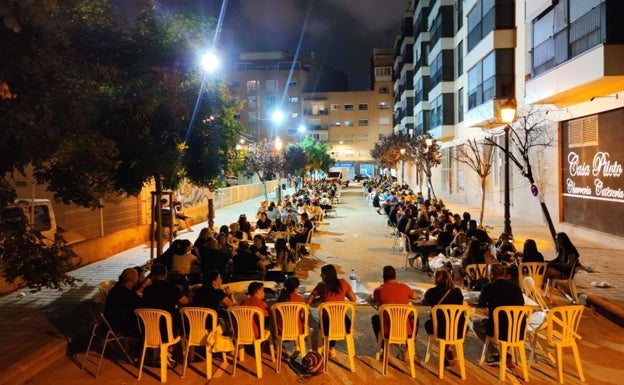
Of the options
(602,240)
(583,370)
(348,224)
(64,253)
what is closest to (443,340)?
(583,370)

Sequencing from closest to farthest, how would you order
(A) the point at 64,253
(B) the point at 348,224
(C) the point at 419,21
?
1. (A) the point at 64,253
2. (B) the point at 348,224
3. (C) the point at 419,21

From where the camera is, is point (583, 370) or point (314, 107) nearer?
point (583, 370)

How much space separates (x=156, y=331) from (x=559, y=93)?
14.2 metres

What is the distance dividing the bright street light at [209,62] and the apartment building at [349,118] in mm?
83079

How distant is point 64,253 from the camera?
5.57 meters

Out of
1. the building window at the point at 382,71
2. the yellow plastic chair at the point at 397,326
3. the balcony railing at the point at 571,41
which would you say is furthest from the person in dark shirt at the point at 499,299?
the building window at the point at 382,71

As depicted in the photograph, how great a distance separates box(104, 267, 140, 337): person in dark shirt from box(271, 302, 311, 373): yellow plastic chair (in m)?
1.79

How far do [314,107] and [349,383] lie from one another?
89272 millimetres

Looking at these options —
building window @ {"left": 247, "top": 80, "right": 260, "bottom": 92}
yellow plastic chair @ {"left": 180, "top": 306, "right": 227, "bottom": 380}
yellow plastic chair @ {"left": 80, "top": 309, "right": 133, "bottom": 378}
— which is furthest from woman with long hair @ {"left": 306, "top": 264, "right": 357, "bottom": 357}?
building window @ {"left": 247, "top": 80, "right": 260, "bottom": 92}

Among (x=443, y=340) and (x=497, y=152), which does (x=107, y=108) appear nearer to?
(x=443, y=340)

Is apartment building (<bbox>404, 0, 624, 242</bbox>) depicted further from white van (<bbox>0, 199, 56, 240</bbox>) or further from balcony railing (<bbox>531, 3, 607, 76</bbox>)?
white van (<bbox>0, 199, 56, 240</bbox>)

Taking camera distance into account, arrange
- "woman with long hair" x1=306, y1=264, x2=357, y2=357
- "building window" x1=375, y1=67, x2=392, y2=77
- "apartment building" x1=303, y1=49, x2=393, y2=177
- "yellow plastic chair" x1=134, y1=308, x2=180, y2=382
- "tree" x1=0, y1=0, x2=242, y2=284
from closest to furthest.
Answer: "tree" x1=0, y1=0, x2=242, y2=284 → "yellow plastic chair" x1=134, y1=308, x2=180, y2=382 → "woman with long hair" x1=306, y1=264, x2=357, y2=357 → "apartment building" x1=303, y1=49, x2=393, y2=177 → "building window" x1=375, y1=67, x2=392, y2=77

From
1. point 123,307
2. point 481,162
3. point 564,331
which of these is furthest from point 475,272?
point 481,162

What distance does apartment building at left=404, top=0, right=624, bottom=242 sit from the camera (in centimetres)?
1459
